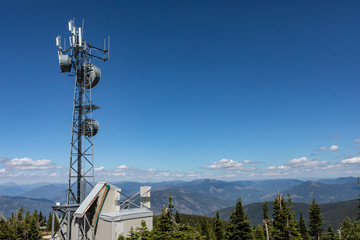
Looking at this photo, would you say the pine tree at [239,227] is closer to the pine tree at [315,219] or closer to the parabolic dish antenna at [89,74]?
the pine tree at [315,219]

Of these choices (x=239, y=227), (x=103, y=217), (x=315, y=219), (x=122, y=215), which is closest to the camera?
(x=122, y=215)

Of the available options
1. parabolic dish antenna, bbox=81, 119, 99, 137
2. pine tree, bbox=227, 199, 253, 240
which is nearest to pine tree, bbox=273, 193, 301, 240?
pine tree, bbox=227, 199, 253, 240

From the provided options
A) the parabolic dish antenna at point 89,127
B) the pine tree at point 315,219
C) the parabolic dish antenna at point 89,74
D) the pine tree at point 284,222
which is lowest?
the pine tree at point 315,219

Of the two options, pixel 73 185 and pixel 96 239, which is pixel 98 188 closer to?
pixel 96 239

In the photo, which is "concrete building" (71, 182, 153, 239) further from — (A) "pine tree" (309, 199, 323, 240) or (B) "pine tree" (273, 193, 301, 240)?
(A) "pine tree" (309, 199, 323, 240)

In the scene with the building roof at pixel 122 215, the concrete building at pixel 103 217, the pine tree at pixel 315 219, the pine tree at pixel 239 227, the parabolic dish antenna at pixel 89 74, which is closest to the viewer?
the building roof at pixel 122 215

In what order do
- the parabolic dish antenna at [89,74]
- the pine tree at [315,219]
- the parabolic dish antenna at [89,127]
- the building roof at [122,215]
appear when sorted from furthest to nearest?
the pine tree at [315,219]
the parabolic dish antenna at [89,74]
the parabolic dish antenna at [89,127]
the building roof at [122,215]

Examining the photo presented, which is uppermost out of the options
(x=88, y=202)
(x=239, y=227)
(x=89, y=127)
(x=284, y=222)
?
(x=89, y=127)

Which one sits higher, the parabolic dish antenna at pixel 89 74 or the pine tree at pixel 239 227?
the parabolic dish antenna at pixel 89 74

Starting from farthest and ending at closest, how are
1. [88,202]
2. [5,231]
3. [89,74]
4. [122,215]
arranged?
[5,231], [89,74], [88,202], [122,215]

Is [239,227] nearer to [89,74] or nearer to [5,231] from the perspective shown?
[89,74]

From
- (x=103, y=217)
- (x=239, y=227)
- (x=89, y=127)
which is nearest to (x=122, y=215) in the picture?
(x=103, y=217)

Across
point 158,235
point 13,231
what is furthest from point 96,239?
point 13,231

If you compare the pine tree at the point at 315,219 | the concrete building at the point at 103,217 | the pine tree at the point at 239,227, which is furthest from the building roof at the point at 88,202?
→ the pine tree at the point at 315,219
